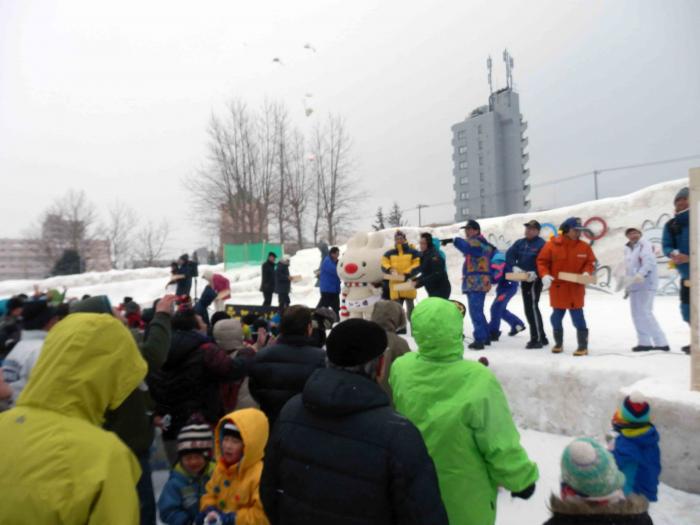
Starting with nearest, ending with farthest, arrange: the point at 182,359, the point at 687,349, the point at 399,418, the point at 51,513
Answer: the point at 51,513 < the point at 399,418 < the point at 182,359 < the point at 687,349

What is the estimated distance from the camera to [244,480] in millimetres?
2863

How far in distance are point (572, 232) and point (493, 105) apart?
34.7 metres

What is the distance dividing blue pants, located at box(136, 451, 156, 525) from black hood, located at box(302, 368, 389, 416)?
191cm

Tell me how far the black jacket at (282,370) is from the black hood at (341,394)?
1.43 m

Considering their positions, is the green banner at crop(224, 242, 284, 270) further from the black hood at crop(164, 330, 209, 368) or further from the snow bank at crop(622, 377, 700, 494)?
the snow bank at crop(622, 377, 700, 494)

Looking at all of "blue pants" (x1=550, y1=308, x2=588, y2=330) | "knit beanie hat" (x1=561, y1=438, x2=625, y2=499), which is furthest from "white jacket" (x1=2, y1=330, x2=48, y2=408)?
"blue pants" (x1=550, y1=308, x2=588, y2=330)

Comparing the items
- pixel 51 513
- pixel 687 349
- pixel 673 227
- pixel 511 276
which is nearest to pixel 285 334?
pixel 51 513

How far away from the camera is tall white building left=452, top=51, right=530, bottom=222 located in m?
36.9

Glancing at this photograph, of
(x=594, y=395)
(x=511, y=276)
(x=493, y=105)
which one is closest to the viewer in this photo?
(x=594, y=395)

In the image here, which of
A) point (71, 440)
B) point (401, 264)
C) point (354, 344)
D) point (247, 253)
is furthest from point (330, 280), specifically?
point (247, 253)

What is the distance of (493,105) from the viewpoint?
124 feet

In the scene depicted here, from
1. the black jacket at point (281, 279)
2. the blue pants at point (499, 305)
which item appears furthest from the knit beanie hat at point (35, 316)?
the black jacket at point (281, 279)

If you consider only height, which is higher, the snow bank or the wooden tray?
the wooden tray

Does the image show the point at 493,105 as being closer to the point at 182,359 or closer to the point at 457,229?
the point at 457,229
